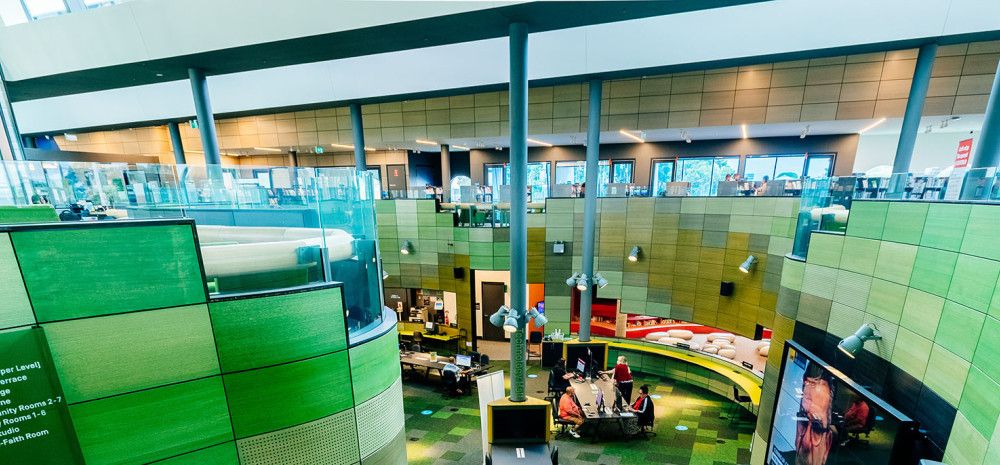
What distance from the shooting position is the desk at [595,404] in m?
7.47

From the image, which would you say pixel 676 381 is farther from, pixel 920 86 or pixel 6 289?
pixel 6 289

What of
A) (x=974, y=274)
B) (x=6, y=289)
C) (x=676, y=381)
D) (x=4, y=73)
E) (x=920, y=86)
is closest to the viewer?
(x=6, y=289)

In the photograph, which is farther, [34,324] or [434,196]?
[434,196]

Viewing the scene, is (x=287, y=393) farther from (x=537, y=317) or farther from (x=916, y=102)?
(x=916, y=102)

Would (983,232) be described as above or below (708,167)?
below

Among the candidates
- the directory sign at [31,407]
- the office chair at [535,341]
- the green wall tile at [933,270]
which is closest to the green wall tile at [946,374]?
the green wall tile at [933,270]

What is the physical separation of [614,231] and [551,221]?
82.5 inches

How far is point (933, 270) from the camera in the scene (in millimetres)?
3580

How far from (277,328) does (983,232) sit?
6.81 metres

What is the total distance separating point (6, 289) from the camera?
256 cm

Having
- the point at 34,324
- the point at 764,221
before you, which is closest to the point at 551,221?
the point at 764,221

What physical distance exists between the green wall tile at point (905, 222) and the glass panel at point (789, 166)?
11250mm

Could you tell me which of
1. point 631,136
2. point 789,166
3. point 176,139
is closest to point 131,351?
point 631,136

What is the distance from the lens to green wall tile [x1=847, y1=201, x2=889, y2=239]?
14.2ft
